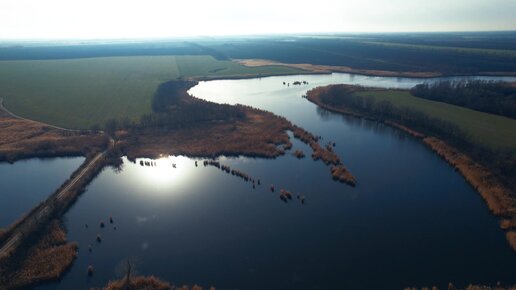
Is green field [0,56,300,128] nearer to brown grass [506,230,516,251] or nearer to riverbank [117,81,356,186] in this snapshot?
riverbank [117,81,356,186]

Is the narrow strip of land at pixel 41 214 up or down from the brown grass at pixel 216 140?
down

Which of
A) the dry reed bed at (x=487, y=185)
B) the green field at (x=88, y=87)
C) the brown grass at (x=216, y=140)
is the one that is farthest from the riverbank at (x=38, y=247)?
the dry reed bed at (x=487, y=185)

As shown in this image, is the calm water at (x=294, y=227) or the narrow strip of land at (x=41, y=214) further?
the narrow strip of land at (x=41, y=214)

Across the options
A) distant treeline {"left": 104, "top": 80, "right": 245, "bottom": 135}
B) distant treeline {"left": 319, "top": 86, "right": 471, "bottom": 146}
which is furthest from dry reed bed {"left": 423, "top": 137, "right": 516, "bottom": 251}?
distant treeline {"left": 104, "top": 80, "right": 245, "bottom": 135}

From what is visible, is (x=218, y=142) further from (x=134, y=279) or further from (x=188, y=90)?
(x=188, y=90)

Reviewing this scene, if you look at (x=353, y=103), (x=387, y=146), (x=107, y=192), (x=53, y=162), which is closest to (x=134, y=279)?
(x=107, y=192)

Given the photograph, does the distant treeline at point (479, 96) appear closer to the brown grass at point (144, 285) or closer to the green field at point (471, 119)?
the green field at point (471, 119)

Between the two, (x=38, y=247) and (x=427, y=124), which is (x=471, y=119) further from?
(x=38, y=247)
